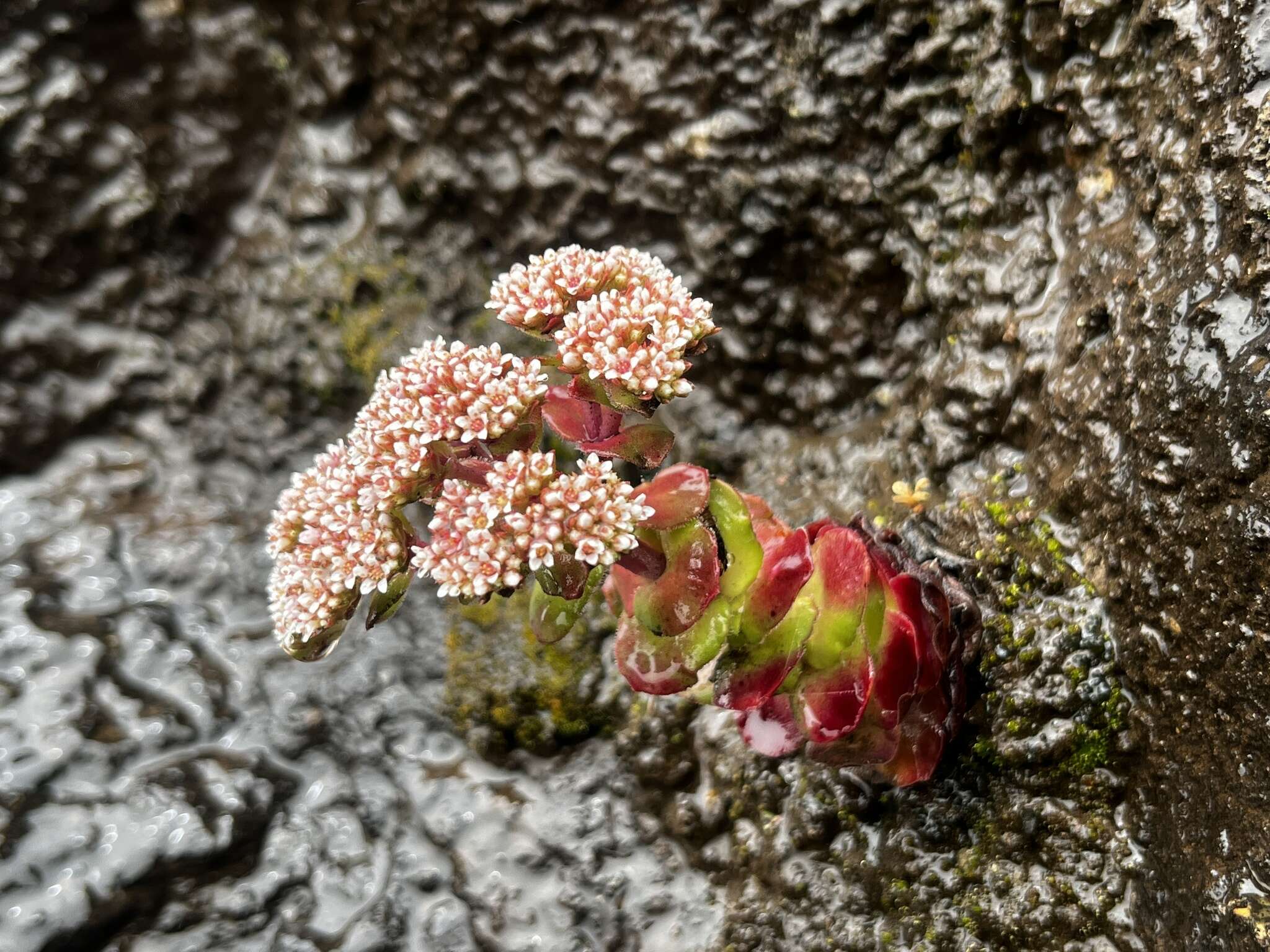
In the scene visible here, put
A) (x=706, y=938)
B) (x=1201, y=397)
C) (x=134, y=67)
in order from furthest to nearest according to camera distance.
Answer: (x=134, y=67)
(x=706, y=938)
(x=1201, y=397)

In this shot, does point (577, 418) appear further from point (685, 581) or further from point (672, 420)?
point (672, 420)

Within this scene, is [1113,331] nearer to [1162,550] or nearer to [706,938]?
[1162,550]

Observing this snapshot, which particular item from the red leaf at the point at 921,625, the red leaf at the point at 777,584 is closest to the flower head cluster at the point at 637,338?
the red leaf at the point at 777,584

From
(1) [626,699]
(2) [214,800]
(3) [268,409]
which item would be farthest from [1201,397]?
(3) [268,409]

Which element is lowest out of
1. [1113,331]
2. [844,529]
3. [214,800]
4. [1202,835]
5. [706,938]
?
[214,800]

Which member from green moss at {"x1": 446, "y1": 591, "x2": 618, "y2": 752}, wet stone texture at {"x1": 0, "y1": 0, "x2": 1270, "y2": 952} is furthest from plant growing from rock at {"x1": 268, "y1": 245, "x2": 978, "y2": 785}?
green moss at {"x1": 446, "y1": 591, "x2": 618, "y2": 752}

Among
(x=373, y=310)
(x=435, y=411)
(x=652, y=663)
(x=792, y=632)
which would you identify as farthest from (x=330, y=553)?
(x=373, y=310)

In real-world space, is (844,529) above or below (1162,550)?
below
